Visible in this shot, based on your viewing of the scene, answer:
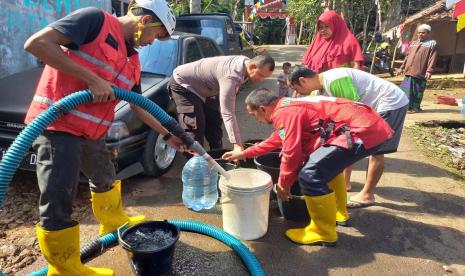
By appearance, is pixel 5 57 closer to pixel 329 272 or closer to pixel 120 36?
pixel 120 36

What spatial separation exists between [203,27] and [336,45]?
5090 millimetres

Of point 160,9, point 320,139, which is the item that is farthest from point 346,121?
point 160,9

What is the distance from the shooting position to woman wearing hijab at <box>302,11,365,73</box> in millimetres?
4578

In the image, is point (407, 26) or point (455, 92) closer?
point (455, 92)

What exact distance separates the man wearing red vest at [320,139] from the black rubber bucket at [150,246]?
1039mm

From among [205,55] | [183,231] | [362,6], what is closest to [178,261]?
[183,231]

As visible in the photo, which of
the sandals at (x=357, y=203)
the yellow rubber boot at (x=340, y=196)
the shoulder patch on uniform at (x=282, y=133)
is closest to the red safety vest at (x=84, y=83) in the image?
the shoulder patch on uniform at (x=282, y=133)

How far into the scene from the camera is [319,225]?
126 inches

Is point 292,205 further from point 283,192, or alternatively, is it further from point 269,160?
point 269,160

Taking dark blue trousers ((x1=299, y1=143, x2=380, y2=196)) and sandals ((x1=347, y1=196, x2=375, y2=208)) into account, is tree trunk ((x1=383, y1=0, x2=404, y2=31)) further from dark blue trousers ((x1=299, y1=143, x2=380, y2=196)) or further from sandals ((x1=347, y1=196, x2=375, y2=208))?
dark blue trousers ((x1=299, y1=143, x2=380, y2=196))

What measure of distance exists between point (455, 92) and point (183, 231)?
35.8 ft

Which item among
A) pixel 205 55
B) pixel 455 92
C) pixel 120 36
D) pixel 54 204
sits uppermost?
pixel 120 36

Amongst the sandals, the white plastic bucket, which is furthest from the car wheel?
the sandals

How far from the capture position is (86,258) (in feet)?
9.54
